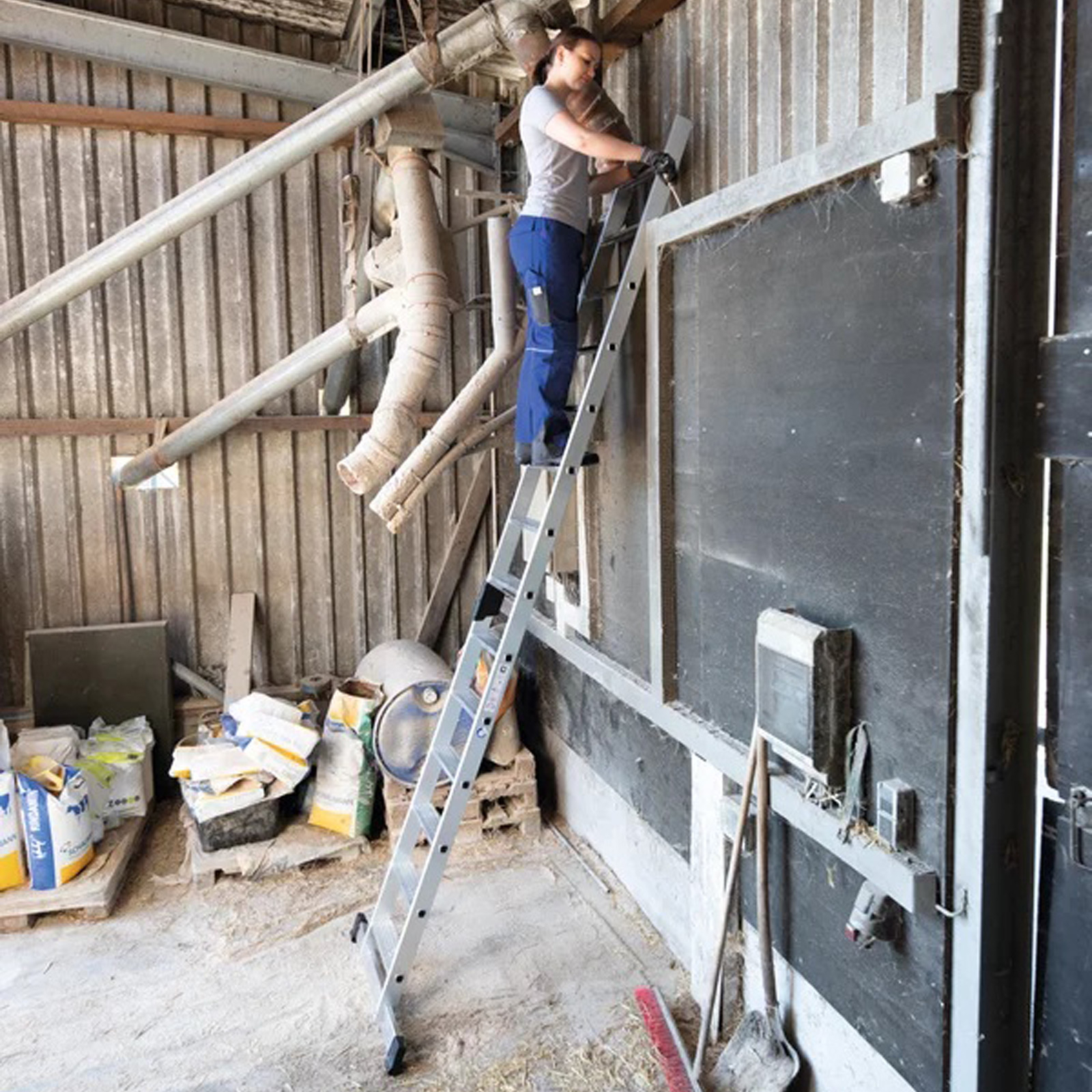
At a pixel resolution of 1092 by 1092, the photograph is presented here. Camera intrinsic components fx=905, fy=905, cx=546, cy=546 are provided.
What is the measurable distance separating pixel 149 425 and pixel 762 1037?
15.4ft

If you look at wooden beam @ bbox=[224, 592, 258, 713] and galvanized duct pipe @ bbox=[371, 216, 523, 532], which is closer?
galvanized duct pipe @ bbox=[371, 216, 523, 532]

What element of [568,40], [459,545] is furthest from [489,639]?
[568,40]

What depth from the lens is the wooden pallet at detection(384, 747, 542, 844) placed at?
4.83 meters

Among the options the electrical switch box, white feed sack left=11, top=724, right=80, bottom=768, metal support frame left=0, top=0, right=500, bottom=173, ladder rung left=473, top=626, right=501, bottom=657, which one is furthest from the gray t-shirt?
white feed sack left=11, top=724, right=80, bottom=768

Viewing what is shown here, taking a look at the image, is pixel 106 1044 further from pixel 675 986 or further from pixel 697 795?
pixel 697 795

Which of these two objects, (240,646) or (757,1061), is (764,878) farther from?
(240,646)

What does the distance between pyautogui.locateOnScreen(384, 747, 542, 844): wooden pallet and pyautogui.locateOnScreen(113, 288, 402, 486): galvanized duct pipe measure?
228 centimetres

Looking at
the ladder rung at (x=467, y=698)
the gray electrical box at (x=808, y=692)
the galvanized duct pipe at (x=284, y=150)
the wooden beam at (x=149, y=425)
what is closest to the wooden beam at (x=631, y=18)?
the galvanized duct pipe at (x=284, y=150)

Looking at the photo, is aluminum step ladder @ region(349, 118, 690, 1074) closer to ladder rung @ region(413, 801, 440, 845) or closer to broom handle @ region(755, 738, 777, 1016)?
ladder rung @ region(413, 801, 440, 845)

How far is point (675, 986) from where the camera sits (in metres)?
3.68

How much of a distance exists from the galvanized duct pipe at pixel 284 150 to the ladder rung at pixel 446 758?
295 cm

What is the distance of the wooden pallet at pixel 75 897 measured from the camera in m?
4.22

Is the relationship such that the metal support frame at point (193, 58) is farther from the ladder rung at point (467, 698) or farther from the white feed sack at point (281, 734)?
the white feed sack at point (281, 734)

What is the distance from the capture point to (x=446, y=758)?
3920 millimetres
